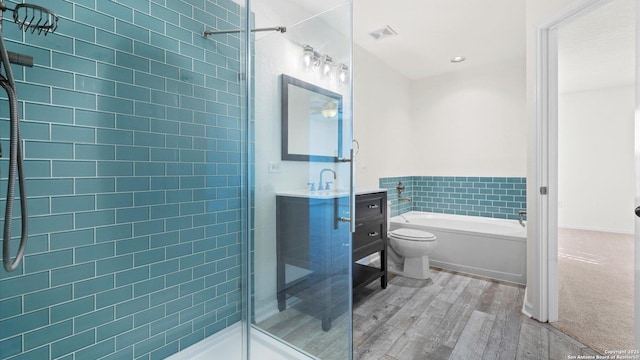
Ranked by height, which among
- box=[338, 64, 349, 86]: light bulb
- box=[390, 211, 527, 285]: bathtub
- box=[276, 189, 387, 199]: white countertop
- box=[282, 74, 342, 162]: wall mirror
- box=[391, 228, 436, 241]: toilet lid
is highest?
box=[338, 64, 349, 86]: light bulb

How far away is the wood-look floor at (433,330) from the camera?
1728mm

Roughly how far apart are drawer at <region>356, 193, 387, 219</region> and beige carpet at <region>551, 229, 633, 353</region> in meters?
1.38

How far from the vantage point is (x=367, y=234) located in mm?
2482

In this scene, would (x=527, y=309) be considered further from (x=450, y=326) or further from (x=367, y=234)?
(x=367, y=234)

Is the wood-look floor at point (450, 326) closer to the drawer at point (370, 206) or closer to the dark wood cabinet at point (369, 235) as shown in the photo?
the dark wood cabinet at point (369, 235)

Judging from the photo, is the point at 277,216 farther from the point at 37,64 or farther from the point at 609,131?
the point at 609,131

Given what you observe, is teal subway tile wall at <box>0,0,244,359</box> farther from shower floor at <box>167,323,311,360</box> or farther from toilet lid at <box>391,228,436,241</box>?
toilet lid at <box>391,228,436,241</box>

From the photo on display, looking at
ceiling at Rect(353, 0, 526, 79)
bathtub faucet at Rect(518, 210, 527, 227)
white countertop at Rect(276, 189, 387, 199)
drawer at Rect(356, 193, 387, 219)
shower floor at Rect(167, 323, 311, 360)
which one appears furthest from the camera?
bathtub faucet at Rect(518, 210, 527, 227)

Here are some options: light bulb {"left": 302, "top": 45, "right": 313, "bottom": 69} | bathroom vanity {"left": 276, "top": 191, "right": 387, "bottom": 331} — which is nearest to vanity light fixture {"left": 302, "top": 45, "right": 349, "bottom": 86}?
light bulb {"left": 302, "top": 45, "right": 313, "bottom": 69}

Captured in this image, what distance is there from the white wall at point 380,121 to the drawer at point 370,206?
1.91 feet

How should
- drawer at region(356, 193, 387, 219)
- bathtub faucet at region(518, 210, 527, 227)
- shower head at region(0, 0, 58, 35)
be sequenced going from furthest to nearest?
1. bathtub faucet at region(518, 210, 527, 227)
2. drawer at region(356, 193, 387, 219)
3. shower head at region(0, 0, 58, 35)

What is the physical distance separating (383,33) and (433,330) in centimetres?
276

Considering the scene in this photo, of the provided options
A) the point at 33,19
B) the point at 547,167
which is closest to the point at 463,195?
the point at 547,167

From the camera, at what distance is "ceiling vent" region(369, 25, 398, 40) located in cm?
283
